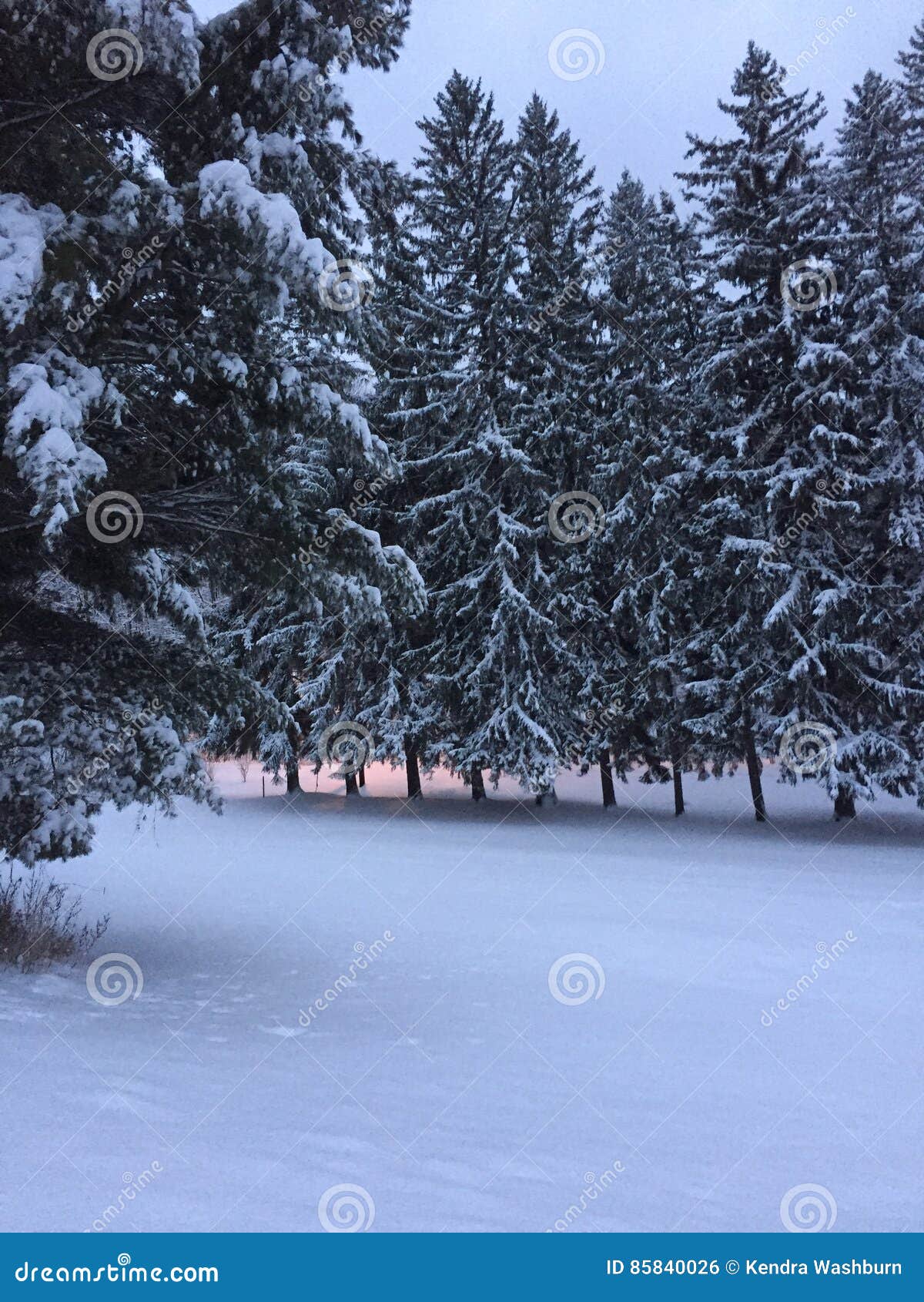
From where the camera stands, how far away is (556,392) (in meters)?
25.4

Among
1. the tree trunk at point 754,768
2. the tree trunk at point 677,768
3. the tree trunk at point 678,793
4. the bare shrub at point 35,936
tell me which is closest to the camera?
the bare shrub at point 35,936

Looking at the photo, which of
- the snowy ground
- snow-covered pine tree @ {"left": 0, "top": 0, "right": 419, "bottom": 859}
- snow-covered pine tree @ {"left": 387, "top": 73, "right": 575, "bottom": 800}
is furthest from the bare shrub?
snow-covered pine tree @ {"left": 387, "top": 73, "right": 575, "bottom": 800}

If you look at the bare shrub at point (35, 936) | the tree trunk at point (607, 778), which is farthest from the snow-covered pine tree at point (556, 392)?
the bare shrub at point (35, 936)

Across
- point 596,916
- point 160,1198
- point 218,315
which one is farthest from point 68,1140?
point 596,916

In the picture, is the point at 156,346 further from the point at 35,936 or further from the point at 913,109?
the point at 913,109

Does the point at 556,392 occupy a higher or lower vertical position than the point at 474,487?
higher

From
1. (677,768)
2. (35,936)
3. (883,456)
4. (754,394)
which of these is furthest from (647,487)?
(35,936)

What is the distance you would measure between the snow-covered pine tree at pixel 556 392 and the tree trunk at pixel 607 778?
6 centimetres

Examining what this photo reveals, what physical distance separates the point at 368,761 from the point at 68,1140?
2123 cm

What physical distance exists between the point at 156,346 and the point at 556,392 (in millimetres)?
19341

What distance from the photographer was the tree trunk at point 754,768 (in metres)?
21.1

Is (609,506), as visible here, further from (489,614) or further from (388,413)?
(388,413)

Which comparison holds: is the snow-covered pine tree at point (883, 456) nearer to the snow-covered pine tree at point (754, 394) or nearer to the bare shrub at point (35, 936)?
the snow-covered pine tree at point (754, 394)

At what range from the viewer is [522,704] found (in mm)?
22500
